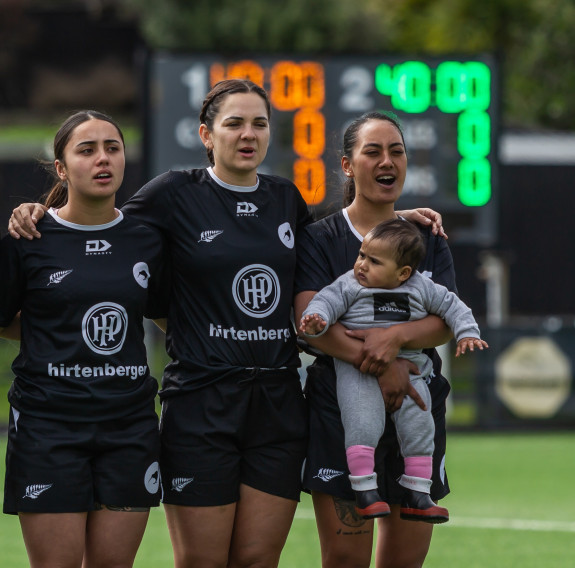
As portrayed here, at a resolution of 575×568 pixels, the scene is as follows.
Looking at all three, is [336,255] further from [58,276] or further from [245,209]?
[58,276]

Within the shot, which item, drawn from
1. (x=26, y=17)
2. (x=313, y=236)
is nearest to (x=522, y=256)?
(x=313, y=236)

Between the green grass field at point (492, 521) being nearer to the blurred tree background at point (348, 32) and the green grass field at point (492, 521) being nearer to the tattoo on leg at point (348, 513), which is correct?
the tattoo on leg at point (348, 513)

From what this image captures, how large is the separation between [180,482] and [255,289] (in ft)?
2.36

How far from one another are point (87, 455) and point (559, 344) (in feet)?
29.8

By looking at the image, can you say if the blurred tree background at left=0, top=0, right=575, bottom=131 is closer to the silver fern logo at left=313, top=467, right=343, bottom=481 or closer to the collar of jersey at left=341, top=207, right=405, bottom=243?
the collar of jersey at left=341, top=207, right=405, bottom=243

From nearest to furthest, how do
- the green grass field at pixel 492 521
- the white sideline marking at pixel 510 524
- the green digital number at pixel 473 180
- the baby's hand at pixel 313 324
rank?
the baby's hand at pixel 313 324, the green grass field at pixel 492 521, the white sideline marking at pixel 510 524, the green digital number at pixel 473 180

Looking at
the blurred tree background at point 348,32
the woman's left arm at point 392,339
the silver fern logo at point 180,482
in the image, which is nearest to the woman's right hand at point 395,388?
the woman's left arm at point 392,339

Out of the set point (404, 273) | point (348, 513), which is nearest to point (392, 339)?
point (404, 273)

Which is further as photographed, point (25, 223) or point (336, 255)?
point (336, 255)

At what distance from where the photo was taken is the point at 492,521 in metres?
8.20

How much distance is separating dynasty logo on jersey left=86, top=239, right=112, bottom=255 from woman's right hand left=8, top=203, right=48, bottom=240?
170 millimetres

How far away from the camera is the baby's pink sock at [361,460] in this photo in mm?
4133

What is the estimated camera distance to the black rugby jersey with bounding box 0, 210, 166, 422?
407cm

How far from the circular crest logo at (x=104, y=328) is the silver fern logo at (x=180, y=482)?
1.68 feet
